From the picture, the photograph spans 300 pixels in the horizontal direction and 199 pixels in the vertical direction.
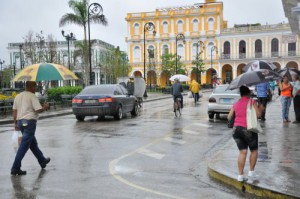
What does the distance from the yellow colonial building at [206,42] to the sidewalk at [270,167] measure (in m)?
60.3

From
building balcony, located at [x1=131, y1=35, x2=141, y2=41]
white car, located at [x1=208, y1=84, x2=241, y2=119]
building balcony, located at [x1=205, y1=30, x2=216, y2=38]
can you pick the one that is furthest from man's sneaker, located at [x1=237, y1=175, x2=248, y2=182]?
building balcony, located at [x1=131, y1=35, x2=141, y2=41]

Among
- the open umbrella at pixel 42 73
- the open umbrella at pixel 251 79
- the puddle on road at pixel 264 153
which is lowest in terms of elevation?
the puddle on road at pixel 264 153

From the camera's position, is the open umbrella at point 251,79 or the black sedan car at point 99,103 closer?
the open umbrella at point 251,79

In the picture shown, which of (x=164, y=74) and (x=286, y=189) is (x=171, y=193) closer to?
(x=286, y=189)

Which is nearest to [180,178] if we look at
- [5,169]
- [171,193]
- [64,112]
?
[171,193]

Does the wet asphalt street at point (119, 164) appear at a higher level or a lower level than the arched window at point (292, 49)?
lower

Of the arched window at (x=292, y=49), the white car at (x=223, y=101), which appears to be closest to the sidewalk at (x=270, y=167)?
the white car at (x=223, y=101)

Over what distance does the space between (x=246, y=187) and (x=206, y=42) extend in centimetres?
7017

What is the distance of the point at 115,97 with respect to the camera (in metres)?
16.9

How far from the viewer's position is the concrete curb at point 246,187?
5837 mm

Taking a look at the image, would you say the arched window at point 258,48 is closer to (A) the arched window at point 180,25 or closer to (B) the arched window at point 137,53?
(A) the arched window at point 180,25

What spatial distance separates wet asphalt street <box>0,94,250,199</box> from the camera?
20.5ft

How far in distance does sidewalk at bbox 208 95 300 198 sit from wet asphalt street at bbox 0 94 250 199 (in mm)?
234

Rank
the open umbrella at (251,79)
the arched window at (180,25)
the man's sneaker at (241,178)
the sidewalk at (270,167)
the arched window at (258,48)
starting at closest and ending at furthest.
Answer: the sidewalk at (270,167) → the man's sneaker at (241,178) → the open umbrella at (251,79) → the arched window at (258,48) → the arched window at (180,25)
